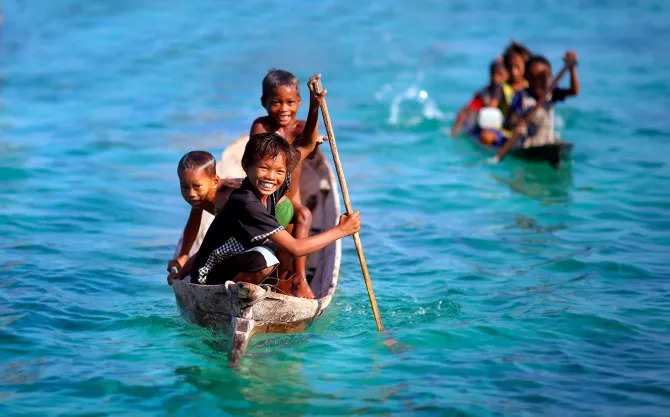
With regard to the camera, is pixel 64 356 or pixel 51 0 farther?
pixel 51 0

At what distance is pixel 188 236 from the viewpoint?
6301mm

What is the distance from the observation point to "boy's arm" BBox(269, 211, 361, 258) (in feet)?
18.0

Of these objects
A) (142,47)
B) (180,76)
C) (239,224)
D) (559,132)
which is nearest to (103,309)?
(239,224)

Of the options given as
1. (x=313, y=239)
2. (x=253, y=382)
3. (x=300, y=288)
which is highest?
(x=313, y=239)

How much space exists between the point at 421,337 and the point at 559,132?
7.19 meters

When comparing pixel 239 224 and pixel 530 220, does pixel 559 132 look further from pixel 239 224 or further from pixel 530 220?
pixel 239 224

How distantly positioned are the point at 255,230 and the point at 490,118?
6547 millimetres

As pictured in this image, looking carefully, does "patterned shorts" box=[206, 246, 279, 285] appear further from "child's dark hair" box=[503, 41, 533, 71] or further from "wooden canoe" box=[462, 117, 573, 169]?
"child's dark hair" box=[503, 41, 533, 71]

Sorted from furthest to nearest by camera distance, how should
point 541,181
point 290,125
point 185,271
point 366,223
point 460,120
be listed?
point 460,120
point 541,181
point 366,223
point 290,125
point 185,271

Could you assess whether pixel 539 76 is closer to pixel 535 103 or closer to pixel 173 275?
pixel 535 103

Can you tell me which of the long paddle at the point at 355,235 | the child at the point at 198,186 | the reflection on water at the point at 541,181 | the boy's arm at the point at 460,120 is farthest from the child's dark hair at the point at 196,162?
the boy's arm at the point at 460,120

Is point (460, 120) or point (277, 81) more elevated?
point (277, 81)

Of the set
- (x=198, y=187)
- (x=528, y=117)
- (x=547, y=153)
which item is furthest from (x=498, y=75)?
(x=198, y=187)

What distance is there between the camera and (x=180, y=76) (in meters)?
15.7
